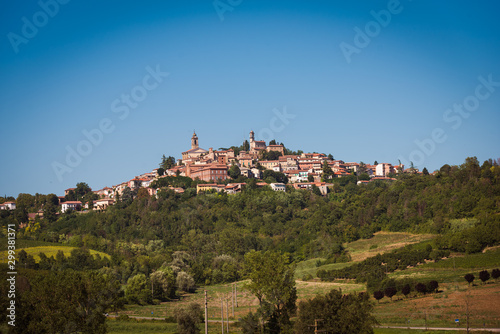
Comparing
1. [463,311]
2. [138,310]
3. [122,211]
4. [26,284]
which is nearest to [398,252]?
[463,311]

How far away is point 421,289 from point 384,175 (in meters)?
90.3

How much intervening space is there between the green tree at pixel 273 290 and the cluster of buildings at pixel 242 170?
6939 centimetres

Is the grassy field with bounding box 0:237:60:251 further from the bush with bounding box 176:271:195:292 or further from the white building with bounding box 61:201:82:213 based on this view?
the white building with bounding box 61:201:82:213

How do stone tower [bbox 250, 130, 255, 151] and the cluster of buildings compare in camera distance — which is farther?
stone tower [bbox 250, 130, 255, 151]

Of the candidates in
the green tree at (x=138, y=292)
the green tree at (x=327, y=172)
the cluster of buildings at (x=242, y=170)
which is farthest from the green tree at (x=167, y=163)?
the green tree at (x=138, y=292)

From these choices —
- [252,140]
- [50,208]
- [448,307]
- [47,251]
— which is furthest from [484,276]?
[252,140]

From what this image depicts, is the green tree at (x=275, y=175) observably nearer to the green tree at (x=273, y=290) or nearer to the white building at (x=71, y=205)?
the white building at (x=71, y=205)

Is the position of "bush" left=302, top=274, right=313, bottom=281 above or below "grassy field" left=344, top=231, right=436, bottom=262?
below

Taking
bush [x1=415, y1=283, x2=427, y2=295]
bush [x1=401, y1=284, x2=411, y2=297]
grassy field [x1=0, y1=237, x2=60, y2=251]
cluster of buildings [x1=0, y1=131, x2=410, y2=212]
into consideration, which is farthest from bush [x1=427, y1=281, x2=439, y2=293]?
cluster of buildings [x1=0, y1=131, x2=410, y2=212]

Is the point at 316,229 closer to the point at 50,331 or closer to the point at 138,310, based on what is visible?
the point at 138,310

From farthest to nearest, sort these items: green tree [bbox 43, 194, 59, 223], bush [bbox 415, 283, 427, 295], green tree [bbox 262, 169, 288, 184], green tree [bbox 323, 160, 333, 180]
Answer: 1. green tree [bbox 323, 160, 333, 180]
2. green tree [bbox 262, 169, 288, 184]
3. green tree [bbox 43, 194, 59, 223]
4. bush [bbox 415, 283, 427, 295]

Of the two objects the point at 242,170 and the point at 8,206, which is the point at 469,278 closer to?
the point at 242,170

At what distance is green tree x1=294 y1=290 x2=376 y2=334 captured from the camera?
30625mm

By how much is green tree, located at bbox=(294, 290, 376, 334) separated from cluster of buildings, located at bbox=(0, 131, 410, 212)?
76.9 m
